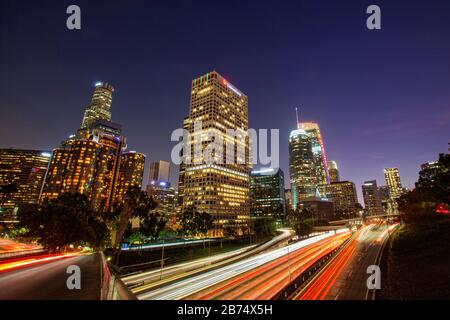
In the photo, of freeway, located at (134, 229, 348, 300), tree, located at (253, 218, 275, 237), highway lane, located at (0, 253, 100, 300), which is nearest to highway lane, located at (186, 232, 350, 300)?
freeway, located at (134, 229, 348, 300)

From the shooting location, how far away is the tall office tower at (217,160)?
15438cm

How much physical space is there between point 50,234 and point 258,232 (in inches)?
4062

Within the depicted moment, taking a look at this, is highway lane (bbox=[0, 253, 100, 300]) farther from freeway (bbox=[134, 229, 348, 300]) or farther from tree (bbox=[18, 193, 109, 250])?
tree (bbox=[18, 193, 109, 250])

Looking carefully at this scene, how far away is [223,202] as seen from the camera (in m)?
156

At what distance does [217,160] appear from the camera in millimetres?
165750

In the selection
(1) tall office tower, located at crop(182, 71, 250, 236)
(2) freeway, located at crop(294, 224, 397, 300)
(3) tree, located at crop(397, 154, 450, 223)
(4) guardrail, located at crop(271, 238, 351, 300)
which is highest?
(1) tall office tower, located at crop(182, 71, 250, 236)

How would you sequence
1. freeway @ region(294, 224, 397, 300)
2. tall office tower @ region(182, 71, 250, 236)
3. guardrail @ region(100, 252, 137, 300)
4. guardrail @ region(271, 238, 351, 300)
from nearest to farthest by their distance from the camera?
guardrail @ region(100, 252, 137, 300), guardrail @ region(271, 238, 351, 300), freeway @ region(294, 224, 397, 300), tall office tower @ region(182, 71, 250, 236)

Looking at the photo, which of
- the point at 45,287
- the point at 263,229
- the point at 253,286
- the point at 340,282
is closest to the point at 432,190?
the point at 340,282

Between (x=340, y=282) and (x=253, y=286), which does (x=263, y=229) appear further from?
(x=253, y=286)

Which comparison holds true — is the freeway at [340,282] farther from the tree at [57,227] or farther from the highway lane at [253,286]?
the tree at [57,227]

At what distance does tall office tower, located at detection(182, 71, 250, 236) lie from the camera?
154375 mm
